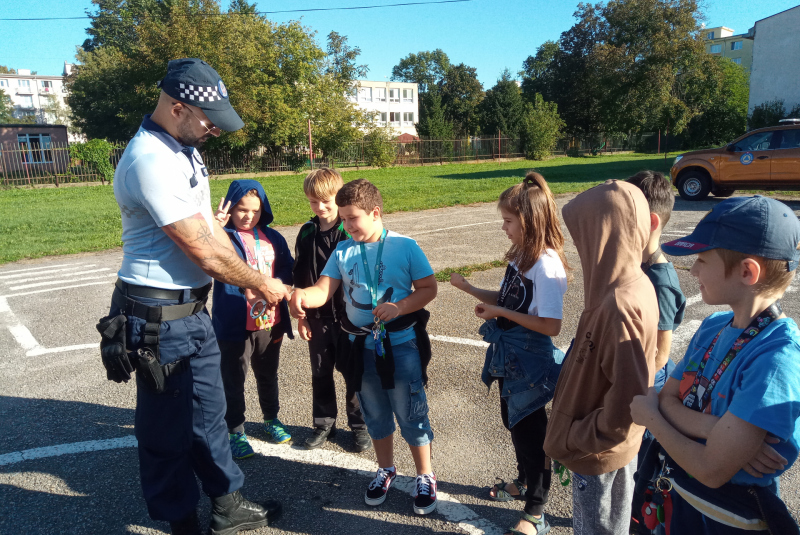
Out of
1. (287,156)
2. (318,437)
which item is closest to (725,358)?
(318,437)

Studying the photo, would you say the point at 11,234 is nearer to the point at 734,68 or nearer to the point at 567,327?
the point at 567,327

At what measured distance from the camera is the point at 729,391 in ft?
5.41

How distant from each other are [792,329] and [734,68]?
6900 cm

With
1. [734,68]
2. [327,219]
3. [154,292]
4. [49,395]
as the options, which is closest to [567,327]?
[327,219]

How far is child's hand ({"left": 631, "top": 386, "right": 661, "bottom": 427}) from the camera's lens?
5.70 ft

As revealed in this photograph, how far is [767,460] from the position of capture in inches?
60.2

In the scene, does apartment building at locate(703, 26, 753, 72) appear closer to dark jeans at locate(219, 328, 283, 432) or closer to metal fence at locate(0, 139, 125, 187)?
metal fence at locate(0, 139, 125, 187)

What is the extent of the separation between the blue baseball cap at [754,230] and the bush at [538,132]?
42031 millimetres

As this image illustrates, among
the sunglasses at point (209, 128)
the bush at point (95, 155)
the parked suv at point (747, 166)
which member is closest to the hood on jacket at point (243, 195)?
the sunglasses at point (209, 128)

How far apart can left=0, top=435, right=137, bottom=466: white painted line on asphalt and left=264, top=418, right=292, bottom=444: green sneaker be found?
3.04 feet

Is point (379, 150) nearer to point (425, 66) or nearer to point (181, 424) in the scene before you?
point (181, 424)

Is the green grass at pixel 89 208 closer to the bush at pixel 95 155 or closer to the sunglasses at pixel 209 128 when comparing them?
Result: the bush at pixel 95 155

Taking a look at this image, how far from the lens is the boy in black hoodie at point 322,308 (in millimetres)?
3711

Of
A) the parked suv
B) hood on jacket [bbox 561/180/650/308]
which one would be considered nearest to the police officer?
hood on jacket [bbox 561/180/650/308]
